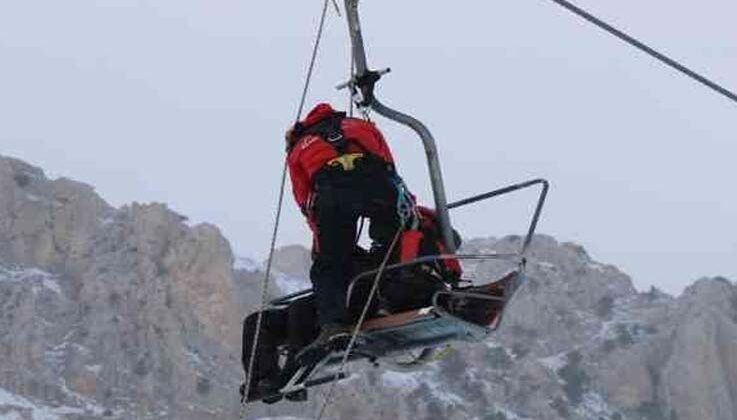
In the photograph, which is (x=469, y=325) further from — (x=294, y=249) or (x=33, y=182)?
(x=294, y=249)

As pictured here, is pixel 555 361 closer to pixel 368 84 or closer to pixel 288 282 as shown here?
pixel 288 282

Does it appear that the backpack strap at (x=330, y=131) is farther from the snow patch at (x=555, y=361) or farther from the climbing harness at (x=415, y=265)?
the snow patch at (x=555, y=361)

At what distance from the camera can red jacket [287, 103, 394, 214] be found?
805cm

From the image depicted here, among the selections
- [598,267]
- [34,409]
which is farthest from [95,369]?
[598,267]

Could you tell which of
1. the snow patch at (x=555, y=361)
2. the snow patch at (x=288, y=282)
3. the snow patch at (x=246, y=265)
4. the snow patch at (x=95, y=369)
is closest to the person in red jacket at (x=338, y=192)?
the snow patch at (x=95, y=369)

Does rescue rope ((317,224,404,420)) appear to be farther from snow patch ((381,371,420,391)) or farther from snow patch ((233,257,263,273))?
snow patch ((233,257,263,273))

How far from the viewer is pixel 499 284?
810 cm

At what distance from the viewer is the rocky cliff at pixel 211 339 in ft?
205

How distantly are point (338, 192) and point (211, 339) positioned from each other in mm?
60339

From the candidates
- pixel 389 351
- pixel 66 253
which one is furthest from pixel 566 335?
pixel 389 351

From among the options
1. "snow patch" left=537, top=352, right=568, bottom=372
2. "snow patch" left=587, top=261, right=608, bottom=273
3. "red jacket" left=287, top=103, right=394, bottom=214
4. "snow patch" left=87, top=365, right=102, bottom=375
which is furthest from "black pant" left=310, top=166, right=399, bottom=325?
"snow patch" left=587, top=261, right=608, bottom=273

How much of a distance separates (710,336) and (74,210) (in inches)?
1277

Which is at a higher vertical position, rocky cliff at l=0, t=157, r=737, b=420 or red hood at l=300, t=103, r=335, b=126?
red hood at l=300, t=103, r=335, b=126

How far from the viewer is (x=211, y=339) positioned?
67.6 meters
